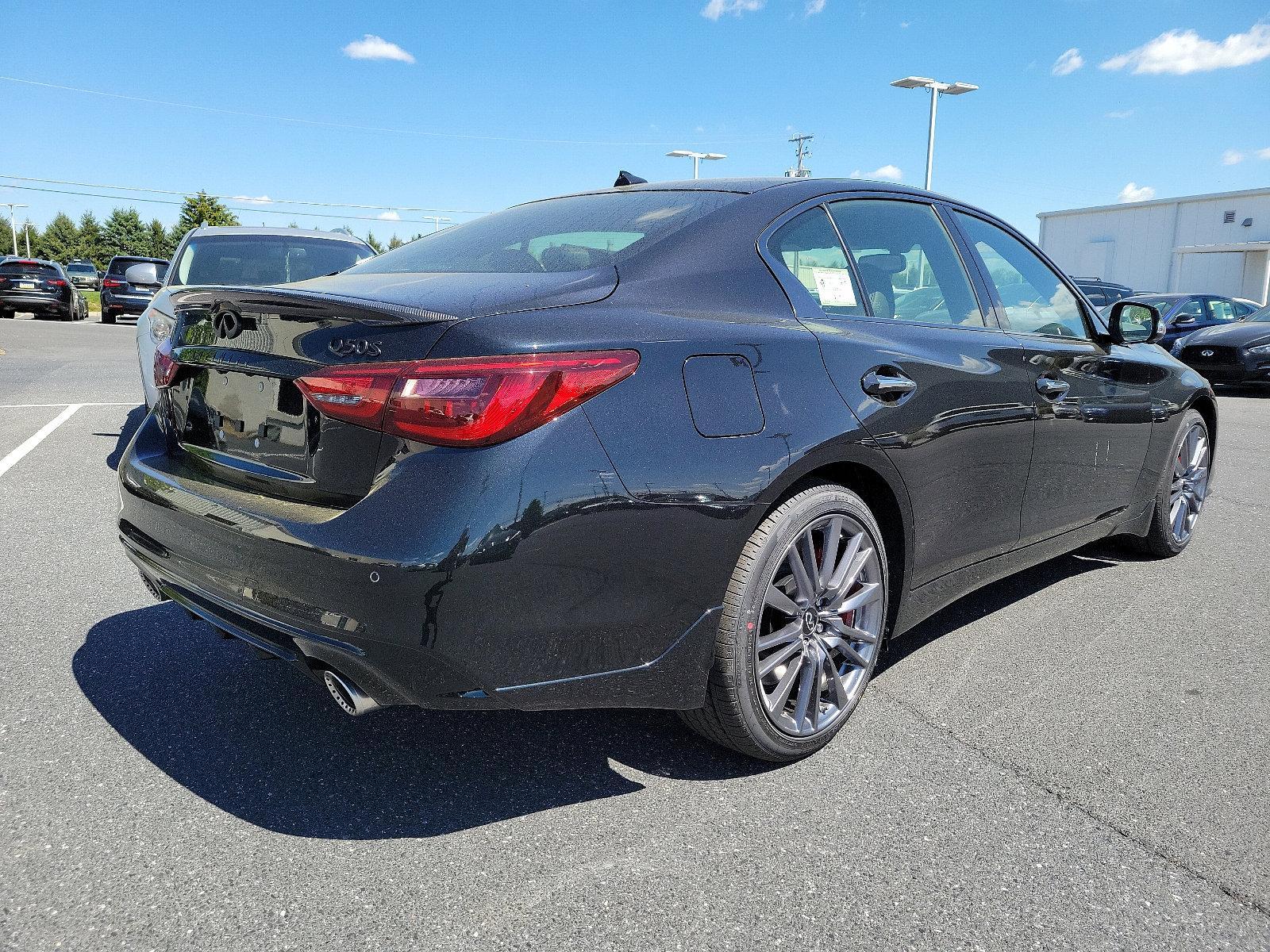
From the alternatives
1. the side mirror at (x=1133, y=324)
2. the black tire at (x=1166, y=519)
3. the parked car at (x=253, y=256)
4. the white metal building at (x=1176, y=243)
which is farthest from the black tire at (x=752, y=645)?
the white metal building at (x=1176, y=243)

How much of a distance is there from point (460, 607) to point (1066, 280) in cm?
311

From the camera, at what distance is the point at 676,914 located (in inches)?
82.7

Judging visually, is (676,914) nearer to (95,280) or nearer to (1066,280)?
(1066,280)

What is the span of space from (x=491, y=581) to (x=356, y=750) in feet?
3.19

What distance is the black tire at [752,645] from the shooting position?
247 cm

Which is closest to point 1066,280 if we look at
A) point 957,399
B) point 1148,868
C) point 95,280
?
point 957,399

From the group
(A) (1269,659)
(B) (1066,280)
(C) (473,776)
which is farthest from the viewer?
(B) (1066,280)

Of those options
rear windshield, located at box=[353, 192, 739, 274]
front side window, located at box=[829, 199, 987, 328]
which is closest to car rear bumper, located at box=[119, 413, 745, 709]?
rear windshield, located at box=[353, 192, 739, 274]

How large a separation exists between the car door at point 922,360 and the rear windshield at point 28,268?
28.8 meters

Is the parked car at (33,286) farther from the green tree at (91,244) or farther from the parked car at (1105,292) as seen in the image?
the green tree at (91,244)

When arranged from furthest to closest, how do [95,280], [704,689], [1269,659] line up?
[95,280] → [1269,659] → [704,689]

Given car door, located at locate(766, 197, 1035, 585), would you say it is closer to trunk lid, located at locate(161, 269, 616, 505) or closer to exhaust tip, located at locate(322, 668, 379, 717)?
trunk lid, located at locate(161, 269, 616, 505)

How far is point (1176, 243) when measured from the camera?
133 feet

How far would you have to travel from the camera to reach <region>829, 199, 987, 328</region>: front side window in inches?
123
